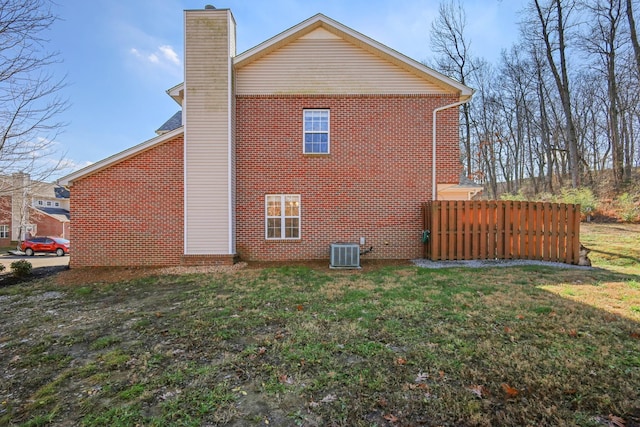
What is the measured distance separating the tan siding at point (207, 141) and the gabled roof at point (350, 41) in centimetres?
74

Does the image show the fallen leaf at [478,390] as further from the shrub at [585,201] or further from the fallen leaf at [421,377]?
the shrub at [585,201]

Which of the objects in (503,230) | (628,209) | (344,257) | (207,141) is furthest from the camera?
(628,209)

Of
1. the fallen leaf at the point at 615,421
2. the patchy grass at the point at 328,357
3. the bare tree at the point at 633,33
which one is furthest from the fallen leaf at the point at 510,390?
the bare tree at the point at 633,33

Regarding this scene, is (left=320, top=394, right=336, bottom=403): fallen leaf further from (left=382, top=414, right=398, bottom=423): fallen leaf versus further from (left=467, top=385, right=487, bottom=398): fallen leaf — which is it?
(left=467, top=385, right=487, bottom=398): fallen leaf

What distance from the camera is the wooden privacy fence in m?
9.41

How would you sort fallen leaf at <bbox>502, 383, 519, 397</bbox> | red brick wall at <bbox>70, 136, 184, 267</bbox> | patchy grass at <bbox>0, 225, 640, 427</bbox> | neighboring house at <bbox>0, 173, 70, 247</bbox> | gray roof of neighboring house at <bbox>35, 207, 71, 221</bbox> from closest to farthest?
patchy grass at <bbox>0, 225, 640, 427</bbox>, fallen leaf at <bbox>502, 383, 519, 397</bbox>, red brick wall at <bbox>70, 136, 184, 267</bbox>, neighboring house at <bbox>0, 173, 70, 247</bbox>, gray roof of neighboring house at <bbox>35, 207, 71, 221</bbox>

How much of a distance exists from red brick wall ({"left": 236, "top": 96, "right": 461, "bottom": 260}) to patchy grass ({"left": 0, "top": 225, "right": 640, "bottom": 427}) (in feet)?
13.2

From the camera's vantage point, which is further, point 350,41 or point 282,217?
point 282,217

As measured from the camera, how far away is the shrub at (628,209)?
16.2 meters

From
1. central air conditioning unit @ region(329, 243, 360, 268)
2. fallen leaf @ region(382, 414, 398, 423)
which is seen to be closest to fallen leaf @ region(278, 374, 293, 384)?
fallen leaf @ region(382, 414, 398, 423)

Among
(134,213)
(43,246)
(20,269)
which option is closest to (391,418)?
(134,213)

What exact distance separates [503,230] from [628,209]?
13292 millimetres

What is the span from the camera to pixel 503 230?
9594 millimetres

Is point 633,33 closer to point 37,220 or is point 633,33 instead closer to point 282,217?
point 282,217
